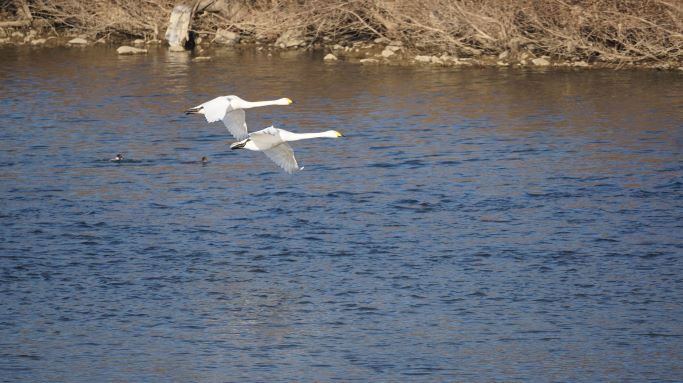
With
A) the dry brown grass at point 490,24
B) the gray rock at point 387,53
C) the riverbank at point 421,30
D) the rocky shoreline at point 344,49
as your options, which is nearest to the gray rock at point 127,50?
the rocky shoreline at point 344,49

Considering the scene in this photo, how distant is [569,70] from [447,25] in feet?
9.83

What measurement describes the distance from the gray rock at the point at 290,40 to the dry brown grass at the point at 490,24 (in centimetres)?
18

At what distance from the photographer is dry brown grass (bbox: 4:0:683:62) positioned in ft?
92.3

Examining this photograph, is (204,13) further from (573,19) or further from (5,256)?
(5,256)

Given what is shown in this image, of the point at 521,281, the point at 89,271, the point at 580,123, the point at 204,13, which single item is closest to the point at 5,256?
the point at 89,271

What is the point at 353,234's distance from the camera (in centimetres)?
1664

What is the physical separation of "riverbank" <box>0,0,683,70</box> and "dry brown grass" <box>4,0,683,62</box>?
3 centimetres

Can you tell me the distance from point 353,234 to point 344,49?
1605 centimetres

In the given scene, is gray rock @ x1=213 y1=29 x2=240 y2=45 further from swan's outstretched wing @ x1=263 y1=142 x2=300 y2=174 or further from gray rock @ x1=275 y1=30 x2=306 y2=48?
swan's outstretched wing @ x1=263 y1=142 x2=300 y2=174

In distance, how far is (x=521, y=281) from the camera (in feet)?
47.6

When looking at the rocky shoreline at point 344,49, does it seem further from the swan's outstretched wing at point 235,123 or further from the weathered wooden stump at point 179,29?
the swan's outstretched wing at point 235,123

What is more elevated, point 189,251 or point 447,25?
point 447,25

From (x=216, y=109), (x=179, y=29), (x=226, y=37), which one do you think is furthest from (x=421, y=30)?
(x=216, y=109)

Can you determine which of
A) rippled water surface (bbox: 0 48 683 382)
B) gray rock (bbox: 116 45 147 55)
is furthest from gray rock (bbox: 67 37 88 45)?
rippled water surface (bbox: 0 48 683 382)
